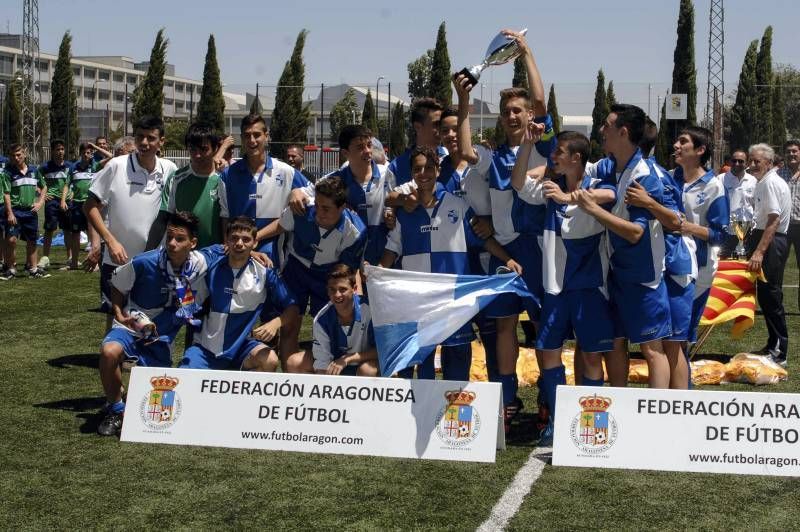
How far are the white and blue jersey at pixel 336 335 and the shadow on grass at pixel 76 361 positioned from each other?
2.98 m

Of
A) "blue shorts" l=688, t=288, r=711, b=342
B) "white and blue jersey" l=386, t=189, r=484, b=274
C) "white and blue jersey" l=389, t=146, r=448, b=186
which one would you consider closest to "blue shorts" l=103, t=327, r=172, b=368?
"white and blue jersey" l=386, t=189, r=484, b=274

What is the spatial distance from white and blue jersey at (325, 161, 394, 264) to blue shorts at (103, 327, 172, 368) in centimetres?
145

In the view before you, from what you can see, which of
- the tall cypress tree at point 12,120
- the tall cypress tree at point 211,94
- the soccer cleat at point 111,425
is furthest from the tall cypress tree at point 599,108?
the soccer cleat at point 111,425

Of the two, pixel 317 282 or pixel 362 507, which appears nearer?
pixel 362 507

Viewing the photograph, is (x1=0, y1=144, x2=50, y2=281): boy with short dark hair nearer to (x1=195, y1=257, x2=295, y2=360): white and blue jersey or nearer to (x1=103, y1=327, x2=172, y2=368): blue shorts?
(x1=103, y1=327, x2=172, y2=368): blue shorts

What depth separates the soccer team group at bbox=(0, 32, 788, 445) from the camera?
5609 millimetres

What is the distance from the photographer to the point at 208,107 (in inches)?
1619

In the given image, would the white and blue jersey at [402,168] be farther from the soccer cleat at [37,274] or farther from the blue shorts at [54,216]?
the blue shorts at [54,216]

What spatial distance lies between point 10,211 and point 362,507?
11.0 m

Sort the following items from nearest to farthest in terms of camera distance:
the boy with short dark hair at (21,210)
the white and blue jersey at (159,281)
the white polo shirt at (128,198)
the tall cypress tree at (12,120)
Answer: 1. the white and blue jersey at (159,281)
2. the white polo shirt at (128,198)
3. the boy with short dark hair at (21,210)
4. the tall cypress tree at (12,120)

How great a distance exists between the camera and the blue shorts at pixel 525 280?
237 inches

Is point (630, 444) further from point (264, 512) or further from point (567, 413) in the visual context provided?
point (264, 512)

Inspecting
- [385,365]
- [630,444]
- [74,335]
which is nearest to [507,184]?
[385,365]

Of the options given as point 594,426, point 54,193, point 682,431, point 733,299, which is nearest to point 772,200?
point 733,299
